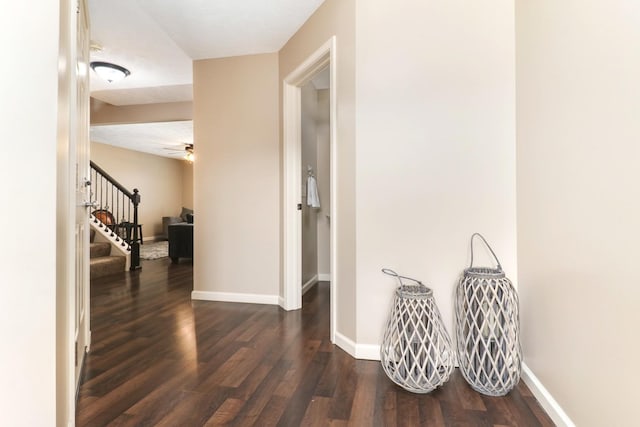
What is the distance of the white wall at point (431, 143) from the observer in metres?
1.87

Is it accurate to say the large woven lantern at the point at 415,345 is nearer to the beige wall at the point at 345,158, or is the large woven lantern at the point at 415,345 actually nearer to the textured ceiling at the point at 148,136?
the beige wall at the point at 345,158

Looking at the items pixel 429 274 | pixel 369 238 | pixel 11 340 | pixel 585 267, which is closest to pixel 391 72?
pixel 369 238

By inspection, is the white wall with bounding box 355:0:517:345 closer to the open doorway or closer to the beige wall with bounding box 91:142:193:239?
the open doorway

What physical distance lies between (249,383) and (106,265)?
12.2 ft

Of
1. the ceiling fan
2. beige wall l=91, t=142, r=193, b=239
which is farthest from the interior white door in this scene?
beige wall l=91, t=142, r=193, b=239

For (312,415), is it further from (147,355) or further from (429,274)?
(147,355)

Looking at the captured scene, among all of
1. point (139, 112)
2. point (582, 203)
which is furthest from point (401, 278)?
point (139, 112)

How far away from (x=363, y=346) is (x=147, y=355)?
1.30m

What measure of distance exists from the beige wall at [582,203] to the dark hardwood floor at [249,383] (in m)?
0.35

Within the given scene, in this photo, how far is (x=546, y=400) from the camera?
1.48m

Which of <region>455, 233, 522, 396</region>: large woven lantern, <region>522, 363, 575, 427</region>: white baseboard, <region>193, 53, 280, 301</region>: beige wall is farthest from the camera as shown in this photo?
<region>193, 53, 280, 301</region>: beige wall

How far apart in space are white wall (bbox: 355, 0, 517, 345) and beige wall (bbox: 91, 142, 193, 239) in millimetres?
7398

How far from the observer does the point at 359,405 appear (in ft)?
5.04

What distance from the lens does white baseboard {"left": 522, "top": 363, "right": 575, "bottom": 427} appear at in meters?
1.35
